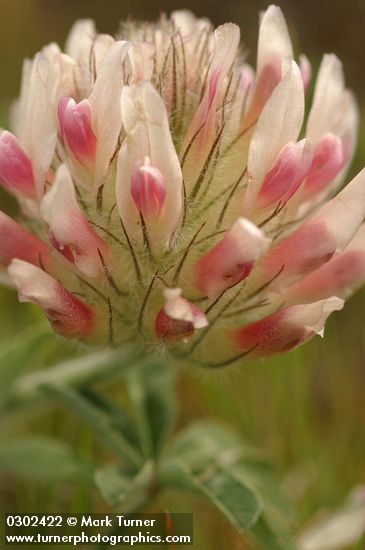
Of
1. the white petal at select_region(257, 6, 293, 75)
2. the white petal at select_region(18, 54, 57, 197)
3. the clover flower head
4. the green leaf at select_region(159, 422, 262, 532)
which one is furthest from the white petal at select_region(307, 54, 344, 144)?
the green leaf at select_region(159, 422, 262, 532)

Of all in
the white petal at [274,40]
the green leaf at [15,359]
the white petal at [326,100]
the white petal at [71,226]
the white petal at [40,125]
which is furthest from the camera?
the green leaf at [15,359]

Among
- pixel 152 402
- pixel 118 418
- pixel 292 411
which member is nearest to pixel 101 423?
pixel 118 418

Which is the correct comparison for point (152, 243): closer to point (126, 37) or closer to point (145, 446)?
point (126, 37)

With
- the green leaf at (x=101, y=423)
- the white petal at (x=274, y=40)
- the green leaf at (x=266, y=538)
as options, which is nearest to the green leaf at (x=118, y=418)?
the green leaf at (x=101, y=423)

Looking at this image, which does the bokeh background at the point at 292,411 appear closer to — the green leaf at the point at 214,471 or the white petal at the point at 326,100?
the green leaf at the point at 214,471

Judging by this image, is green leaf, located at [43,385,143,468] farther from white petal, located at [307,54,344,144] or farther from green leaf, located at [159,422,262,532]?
white petal, located at [307,54,344,144]

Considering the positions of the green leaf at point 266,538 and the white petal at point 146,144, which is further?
the green leaf at point 266,538

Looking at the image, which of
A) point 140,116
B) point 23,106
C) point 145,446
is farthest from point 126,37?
point 145,446
